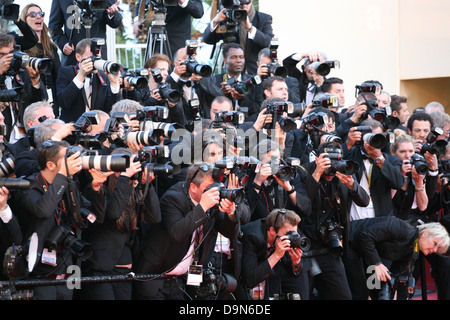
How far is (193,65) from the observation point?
22.1ft

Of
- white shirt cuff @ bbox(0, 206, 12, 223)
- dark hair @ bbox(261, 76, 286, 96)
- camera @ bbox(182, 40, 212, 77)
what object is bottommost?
white shirt cuff @ bbox(0, 206, 12, 223)

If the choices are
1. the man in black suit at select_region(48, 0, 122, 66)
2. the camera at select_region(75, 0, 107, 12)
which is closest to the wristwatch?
the camera at select_region(75, 0, 107, 12)

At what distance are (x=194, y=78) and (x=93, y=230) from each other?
2082 millimetres

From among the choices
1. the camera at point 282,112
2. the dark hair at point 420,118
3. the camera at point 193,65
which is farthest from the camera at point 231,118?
the dark hair at point 420,118

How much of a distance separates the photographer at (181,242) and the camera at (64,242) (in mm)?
604

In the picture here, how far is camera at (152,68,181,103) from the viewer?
6.42 meters

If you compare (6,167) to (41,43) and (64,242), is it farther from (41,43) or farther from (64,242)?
(41,43)

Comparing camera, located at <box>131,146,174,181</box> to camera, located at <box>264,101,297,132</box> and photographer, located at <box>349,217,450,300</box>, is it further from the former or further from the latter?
photographer, located at <box>349,217,450,300</box>

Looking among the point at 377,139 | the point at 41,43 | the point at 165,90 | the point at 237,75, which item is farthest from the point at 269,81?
the point at 41,43

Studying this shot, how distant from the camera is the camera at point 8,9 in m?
6.27

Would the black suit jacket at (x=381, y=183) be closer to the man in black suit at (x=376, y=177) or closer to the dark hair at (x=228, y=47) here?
the man in black suit at (x=376, y=177)

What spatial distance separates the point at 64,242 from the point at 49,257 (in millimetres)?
127

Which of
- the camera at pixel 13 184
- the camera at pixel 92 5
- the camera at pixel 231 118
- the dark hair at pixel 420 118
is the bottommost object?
the camera at pixel 13 184

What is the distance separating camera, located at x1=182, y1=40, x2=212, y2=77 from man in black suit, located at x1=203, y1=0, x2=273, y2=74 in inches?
41.8
